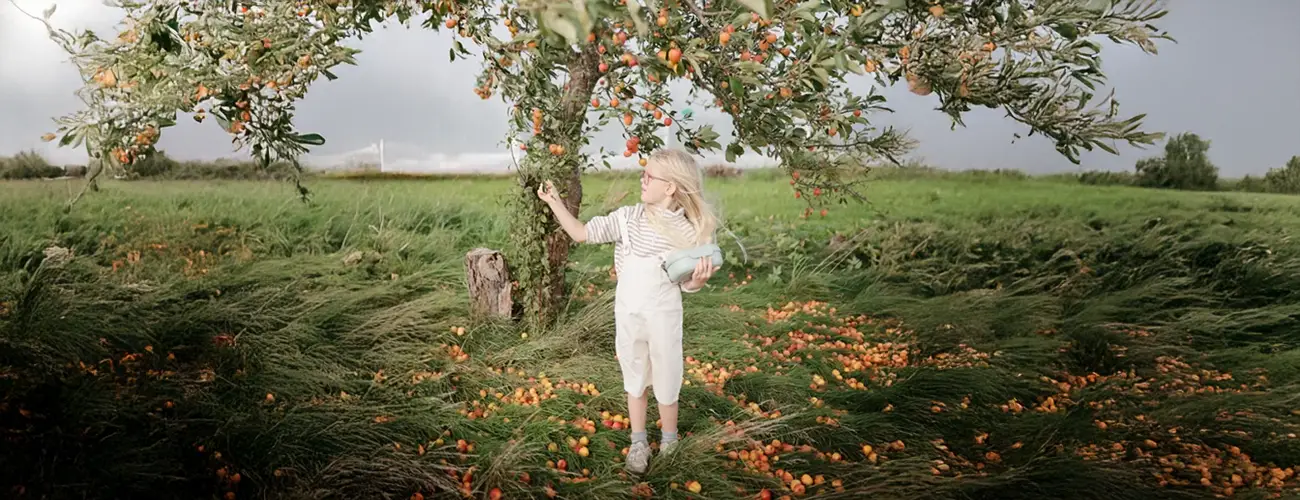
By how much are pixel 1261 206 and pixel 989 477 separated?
2616mm

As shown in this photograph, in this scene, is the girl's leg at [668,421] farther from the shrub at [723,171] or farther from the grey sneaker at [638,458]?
the shrub at [723,171]

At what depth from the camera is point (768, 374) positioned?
306cm

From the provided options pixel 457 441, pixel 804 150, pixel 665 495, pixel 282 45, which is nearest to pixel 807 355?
pixel 804 150

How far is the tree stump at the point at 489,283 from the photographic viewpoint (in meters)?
3.21

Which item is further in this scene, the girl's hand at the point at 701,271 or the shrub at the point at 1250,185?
the shrub at the point at 1250,185

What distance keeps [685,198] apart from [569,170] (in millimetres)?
773

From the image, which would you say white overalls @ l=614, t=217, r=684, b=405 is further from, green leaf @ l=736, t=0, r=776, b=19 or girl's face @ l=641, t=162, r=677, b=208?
green leaf @ l=736, t=0, r=776, b=19

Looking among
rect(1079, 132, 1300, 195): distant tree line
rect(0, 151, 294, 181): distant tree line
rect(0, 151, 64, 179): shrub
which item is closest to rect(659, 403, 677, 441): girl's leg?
rect(0, 151, 294, 181): distant tree line

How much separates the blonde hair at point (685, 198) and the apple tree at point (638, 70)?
221 mm

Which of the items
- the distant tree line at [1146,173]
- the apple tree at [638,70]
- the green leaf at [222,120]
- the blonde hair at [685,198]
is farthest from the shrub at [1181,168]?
the green leaf at [222,120]

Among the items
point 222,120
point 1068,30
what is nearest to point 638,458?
point 222,120

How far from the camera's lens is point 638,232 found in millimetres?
2129

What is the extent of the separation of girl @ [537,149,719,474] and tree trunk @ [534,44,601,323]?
0.61 metres

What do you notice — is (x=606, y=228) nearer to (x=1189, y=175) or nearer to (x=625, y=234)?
(x=625, y=234)
